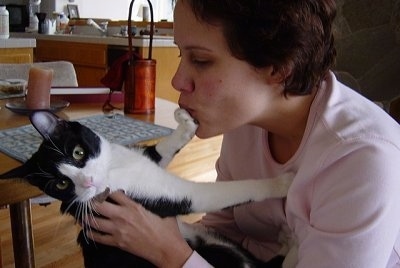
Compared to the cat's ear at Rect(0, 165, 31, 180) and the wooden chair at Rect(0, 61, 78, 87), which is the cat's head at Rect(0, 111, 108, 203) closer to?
the cat's ear at Rect(0, 165, 31, 180)

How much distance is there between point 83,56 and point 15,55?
64 centimetres

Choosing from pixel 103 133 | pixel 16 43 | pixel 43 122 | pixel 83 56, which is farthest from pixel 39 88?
pixel 83 56

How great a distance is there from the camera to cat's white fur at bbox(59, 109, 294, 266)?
831mm

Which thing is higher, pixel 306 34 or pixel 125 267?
pixel 306 34

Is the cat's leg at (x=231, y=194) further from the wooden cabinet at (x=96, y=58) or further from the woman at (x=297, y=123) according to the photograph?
the wooden cabinet at (x=96, y=58)

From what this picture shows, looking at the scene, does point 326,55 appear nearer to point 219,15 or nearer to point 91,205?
point 219,15

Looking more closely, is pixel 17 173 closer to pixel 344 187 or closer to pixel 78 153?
pixel 78 153

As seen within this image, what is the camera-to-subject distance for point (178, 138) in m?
0.92

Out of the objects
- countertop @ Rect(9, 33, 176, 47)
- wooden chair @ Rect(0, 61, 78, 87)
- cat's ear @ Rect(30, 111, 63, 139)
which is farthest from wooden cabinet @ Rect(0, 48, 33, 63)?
cat's ear @ Rect(30, 111, 63, 139)

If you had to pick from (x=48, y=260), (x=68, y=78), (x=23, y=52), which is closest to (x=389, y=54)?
(x=68, y=78)

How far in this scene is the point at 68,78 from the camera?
6.20ft

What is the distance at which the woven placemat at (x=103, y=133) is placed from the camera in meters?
0.90

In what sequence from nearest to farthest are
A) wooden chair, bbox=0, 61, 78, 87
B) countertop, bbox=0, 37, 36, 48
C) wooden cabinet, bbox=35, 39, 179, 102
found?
1. wooden chair, bbox=0, 61, 78, 87
2. countertop, bbox=0, 37, 36, 48
3. wooden cabinet, bbox=35, 39, 179, 102

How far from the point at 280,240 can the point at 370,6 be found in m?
1.94
